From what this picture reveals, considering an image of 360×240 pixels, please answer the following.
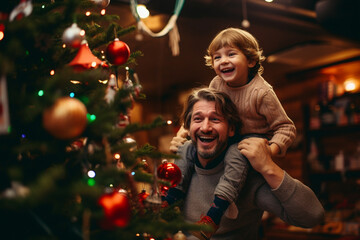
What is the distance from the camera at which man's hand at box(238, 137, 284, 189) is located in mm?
1326

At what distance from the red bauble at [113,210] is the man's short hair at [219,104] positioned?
0.74 metres

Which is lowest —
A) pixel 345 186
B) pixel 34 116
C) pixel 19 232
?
pixel 345 186

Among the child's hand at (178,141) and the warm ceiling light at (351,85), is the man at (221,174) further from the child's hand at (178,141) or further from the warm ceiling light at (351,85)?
the warm ceiling light at (351,85)

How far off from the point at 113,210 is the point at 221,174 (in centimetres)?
79

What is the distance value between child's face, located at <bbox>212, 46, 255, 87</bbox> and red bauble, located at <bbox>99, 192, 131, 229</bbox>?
0.82 metres

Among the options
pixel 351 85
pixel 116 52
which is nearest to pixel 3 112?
pixel 116 52

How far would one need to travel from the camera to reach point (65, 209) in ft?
2.61

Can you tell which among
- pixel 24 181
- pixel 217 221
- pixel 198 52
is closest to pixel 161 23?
pixel 198 52

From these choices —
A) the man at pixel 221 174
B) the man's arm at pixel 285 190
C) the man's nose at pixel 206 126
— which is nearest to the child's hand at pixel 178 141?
the man at pixel 221 174

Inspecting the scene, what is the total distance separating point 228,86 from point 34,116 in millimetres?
906

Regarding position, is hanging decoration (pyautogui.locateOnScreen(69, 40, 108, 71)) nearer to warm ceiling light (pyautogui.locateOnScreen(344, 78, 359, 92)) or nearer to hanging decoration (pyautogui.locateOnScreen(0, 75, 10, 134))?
hanging decoration (pyautogui.locateOnScreen(0, 75, 10, 134))

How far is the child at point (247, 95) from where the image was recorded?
4.53 feet

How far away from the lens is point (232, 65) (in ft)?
4.63

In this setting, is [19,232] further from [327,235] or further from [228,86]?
[327,235]
